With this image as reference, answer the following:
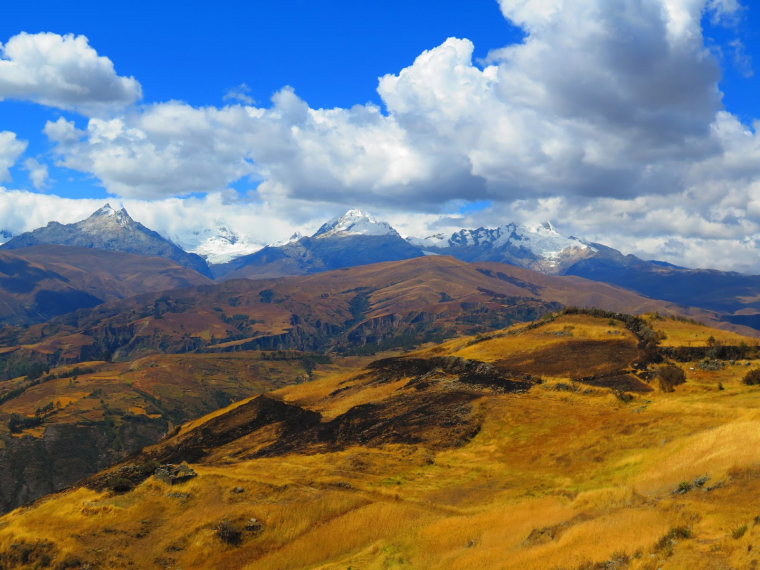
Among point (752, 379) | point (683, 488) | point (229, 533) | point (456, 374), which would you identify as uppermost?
point (752, 379)

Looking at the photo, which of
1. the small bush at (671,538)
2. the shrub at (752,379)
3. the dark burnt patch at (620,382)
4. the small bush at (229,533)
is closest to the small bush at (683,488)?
the small bush at (671,538)

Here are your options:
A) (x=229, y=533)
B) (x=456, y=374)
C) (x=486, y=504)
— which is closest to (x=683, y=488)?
(x=486, y=504)

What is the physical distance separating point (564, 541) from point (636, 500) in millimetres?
7068

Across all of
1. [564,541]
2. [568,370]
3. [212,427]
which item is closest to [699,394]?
[568,370]

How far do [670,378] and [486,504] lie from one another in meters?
39.5

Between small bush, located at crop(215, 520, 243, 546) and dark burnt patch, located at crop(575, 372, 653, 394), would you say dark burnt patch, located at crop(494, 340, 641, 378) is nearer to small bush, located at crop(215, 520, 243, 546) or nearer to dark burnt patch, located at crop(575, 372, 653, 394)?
dark burnt patch, located at crop(575, 372, 653, 394)

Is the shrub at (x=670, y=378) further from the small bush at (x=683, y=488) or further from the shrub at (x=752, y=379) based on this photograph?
the small bush at (x=683, y=488)

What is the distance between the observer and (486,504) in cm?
4172

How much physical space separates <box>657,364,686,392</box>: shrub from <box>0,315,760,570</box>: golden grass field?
1794 millimetres

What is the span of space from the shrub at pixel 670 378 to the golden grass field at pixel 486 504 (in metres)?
1.79

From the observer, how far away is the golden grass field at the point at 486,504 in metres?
25.9

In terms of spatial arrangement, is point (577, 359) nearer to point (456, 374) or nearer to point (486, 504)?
point (456, 374)

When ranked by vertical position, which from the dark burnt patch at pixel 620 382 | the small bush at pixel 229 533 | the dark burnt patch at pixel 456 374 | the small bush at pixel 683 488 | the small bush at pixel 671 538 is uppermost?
the small bush at pixel 671 538

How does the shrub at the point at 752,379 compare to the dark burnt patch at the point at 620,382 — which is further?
the dark burnt patch at the point at 620,382
